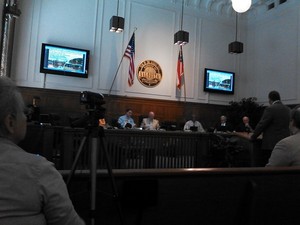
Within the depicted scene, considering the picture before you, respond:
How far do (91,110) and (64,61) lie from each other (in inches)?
234

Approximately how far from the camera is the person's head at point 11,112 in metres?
0.92

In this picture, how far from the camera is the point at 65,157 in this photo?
3.56 meters

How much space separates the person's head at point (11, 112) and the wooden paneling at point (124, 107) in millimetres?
6254

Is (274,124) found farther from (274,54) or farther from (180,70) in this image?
(274,54)

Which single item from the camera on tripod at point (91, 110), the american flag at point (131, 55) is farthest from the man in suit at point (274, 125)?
the american flag at point (131, 55)

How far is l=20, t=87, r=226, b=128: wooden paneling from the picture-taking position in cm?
746

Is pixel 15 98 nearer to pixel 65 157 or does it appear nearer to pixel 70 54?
pixel 65 157

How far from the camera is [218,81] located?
9414 mm

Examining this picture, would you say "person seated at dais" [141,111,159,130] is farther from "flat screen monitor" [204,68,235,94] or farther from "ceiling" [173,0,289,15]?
"ceiling" [173,0,289,15]

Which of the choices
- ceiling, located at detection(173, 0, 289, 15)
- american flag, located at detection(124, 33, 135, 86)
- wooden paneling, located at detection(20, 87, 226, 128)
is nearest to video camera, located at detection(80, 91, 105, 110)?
wooden paneling, located at detection(20, 87, 226, 128)

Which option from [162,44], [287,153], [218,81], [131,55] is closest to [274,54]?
[218,81]

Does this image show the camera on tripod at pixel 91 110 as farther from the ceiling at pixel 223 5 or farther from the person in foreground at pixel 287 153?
the ceiling at pixel 223 5

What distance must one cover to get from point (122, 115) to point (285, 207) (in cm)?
660

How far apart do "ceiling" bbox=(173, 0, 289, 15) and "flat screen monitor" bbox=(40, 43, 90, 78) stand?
3528 millimetres
